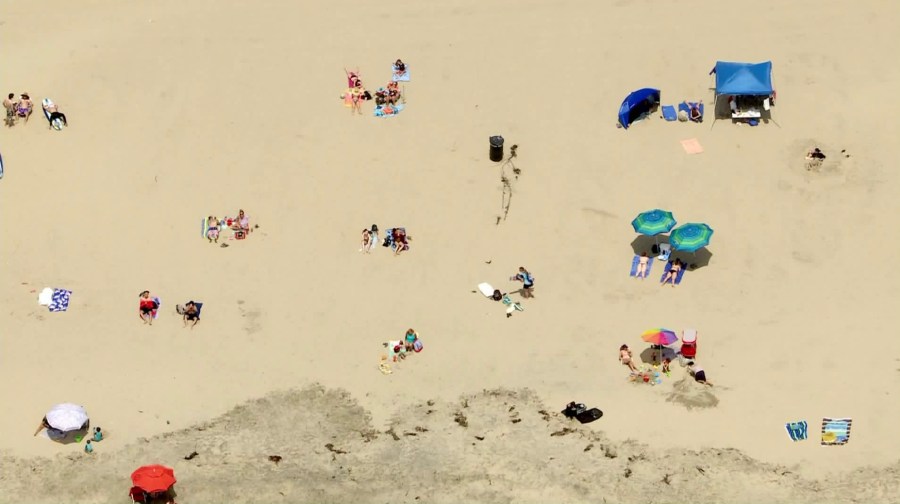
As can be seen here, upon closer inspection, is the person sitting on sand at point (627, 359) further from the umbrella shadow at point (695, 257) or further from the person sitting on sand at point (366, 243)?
the person sitting on sand at point (366, 243)

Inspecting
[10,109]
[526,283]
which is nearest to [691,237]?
[526,283]

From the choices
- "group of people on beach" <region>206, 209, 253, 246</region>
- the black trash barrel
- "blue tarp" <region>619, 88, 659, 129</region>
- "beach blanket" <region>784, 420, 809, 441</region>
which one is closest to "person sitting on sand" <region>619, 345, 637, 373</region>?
"beach blanket" <region>784, 420, 809, 441</region>

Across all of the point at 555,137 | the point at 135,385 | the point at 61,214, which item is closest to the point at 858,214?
the point at 555,137

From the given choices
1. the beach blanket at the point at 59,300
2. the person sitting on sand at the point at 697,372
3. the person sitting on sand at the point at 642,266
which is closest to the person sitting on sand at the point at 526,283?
the person sitting on sand at the point at 642,266

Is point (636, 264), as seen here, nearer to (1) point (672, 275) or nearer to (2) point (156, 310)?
(1) point (672, 275)

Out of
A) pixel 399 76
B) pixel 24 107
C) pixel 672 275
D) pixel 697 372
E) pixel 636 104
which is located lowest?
pixel 697 372

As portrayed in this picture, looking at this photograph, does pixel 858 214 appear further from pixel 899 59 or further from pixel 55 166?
pixel 55 166
